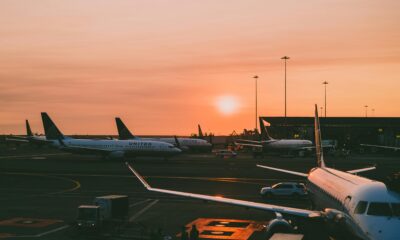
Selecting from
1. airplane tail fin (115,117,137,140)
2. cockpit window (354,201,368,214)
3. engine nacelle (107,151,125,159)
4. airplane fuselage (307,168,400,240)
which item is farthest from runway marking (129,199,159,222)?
airplane tail fin (115,117,137,140)

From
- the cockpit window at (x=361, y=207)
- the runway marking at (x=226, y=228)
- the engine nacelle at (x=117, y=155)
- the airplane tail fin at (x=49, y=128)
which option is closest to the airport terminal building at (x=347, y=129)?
the engine nacelle at (x=117, y=155)

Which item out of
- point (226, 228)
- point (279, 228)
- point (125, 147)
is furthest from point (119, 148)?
point (279, 228)

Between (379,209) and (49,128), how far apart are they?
3964 inches

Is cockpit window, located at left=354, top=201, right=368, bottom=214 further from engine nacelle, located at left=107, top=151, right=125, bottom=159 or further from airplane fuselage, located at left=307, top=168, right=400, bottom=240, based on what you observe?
engine nacelle, located at left=107, top=151, right=125, bottom=159

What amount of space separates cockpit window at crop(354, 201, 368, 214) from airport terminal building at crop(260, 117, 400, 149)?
157m

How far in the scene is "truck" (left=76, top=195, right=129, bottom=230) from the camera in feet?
108

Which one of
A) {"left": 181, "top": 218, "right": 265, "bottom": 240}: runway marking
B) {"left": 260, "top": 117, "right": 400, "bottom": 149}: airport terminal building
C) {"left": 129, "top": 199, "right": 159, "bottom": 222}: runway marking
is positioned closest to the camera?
{"left": 181, "top": 218, "right": 265, "bottom": 240}: runway marking

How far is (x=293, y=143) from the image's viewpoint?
134 meters

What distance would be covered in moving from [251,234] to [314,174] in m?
7.44

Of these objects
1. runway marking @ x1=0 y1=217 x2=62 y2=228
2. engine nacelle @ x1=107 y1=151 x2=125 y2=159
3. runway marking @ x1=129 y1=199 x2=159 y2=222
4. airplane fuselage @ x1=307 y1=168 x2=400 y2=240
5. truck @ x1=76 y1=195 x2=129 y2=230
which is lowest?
runway marking @ x1=0 y1=217 x2=62 y2=228

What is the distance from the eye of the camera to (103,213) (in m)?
35.2

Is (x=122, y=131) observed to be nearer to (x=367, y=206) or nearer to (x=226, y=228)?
(x=226, y=228)

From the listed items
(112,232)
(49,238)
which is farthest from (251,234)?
(49,238)

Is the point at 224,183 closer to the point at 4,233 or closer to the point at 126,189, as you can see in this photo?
the point at 126,189
